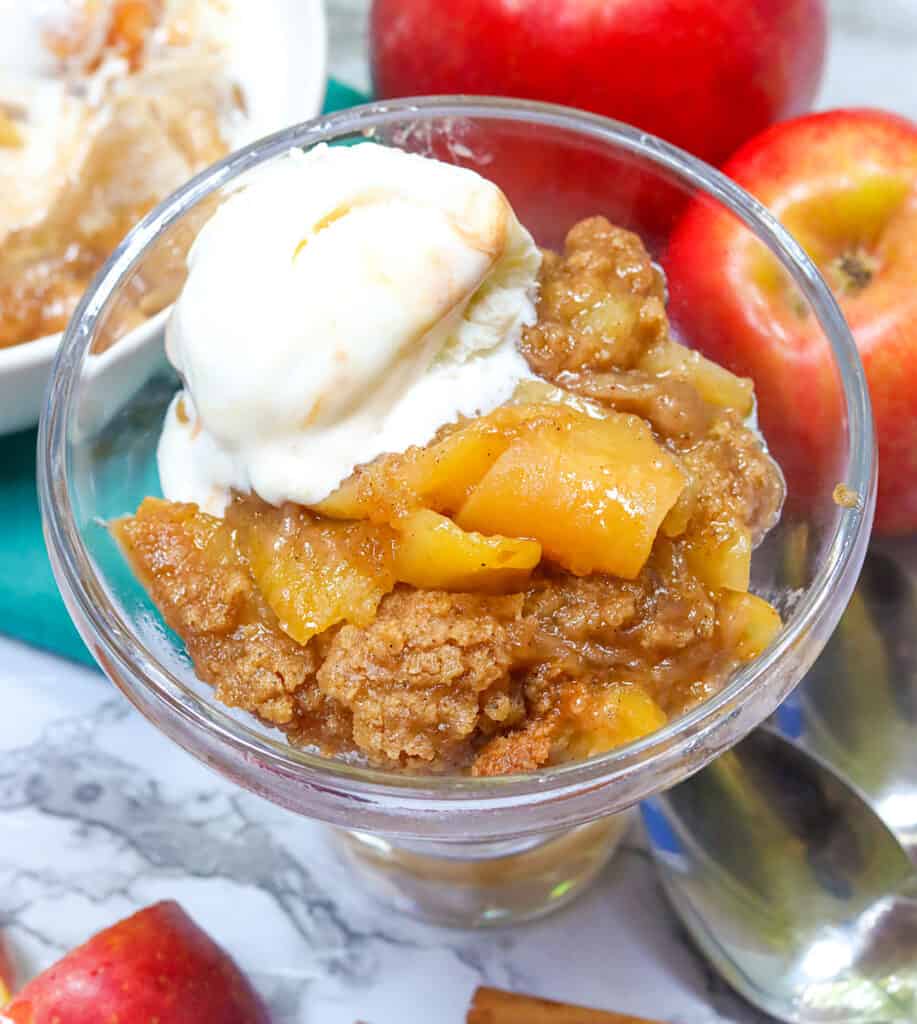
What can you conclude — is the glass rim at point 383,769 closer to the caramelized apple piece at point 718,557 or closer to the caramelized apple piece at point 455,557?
the caramelized apple piece at point 718,557

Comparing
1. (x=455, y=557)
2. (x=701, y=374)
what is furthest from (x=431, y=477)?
(x=701, y=374)

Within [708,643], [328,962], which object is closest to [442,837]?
[708,643]

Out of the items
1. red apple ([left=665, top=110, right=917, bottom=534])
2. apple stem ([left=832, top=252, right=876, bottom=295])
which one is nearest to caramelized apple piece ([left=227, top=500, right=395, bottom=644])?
red apple ([left=665, top=110, right=917, bottom=534])

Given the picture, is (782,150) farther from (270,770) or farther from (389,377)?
(270,770)

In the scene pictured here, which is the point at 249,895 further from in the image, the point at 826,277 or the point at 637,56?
the point at 637,56

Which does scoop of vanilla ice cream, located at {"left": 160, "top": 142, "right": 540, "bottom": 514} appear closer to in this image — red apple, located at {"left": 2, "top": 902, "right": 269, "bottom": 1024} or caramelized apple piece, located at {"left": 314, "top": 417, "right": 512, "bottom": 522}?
caramelized apple piece, located at {"left": 314, "top": 417, "right": 512, "bottom": 522}

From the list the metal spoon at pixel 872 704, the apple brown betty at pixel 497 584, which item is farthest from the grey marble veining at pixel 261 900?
the apple brown betty at pixel 497 584

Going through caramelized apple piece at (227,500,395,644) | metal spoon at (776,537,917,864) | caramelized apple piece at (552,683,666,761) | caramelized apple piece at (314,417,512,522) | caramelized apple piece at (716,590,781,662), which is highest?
caramelized apple piece at (314,417,512,522)
